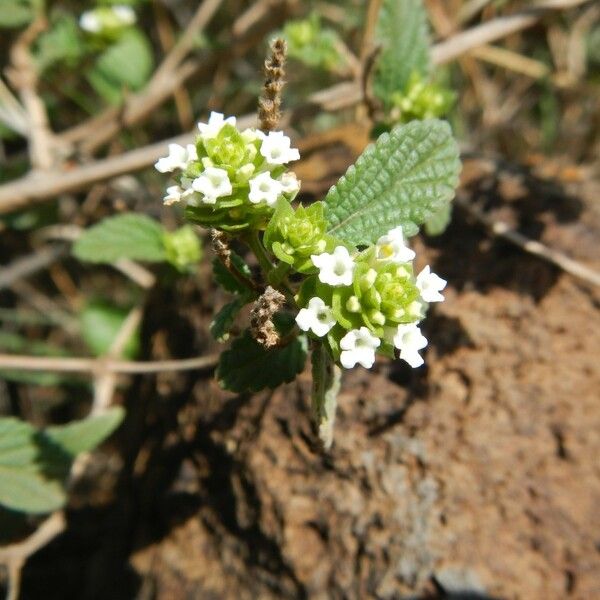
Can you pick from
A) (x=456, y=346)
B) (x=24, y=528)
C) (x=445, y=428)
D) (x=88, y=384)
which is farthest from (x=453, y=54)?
(x=24, y=528)

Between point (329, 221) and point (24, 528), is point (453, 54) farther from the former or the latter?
point (24, 528)

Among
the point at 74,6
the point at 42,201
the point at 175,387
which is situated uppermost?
the point at 74,6

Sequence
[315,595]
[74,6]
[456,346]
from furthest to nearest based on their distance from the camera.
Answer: [74,6]
[456,346]
[315,595]

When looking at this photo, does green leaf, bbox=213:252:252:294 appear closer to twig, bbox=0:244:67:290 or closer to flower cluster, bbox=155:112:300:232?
flower cluster, bbox=155:112:300:232

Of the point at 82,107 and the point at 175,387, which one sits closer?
the point at 175,387

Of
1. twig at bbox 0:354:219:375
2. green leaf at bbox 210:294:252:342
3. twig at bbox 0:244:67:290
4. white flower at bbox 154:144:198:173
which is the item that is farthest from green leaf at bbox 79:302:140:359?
white flower at bbox 154:144:198:173

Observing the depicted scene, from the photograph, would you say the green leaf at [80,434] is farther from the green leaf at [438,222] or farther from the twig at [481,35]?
the twig at [481,35]

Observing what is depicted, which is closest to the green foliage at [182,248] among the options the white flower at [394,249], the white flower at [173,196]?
the white flower at [173,196]
